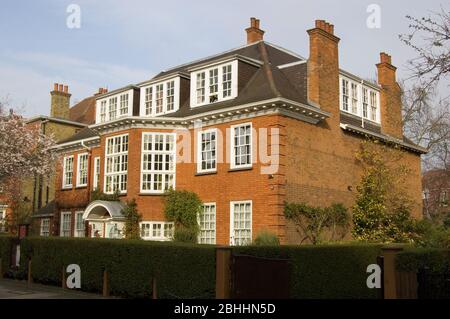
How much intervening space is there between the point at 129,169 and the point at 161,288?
11911mm

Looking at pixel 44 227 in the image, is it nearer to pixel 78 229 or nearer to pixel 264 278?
pixel 78 229

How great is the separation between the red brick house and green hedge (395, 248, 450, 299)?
11.2 meters

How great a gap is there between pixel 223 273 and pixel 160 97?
1797cm

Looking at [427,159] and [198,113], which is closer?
[198,113]

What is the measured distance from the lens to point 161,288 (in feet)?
49.1

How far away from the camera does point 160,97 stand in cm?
2909

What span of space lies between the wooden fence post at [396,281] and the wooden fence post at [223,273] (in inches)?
148

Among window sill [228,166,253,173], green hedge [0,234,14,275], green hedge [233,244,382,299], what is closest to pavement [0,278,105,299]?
green hedge [0,234,14,275]

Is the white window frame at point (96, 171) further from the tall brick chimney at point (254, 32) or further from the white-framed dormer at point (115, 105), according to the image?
the tall brick chimney at point (254, 32)

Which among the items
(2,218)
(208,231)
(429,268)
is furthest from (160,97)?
(429,268)

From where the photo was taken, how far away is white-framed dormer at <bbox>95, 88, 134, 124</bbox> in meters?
30.5

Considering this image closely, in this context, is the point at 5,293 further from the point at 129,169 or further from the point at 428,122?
the point at 428,122

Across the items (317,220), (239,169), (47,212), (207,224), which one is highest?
(239,169)
